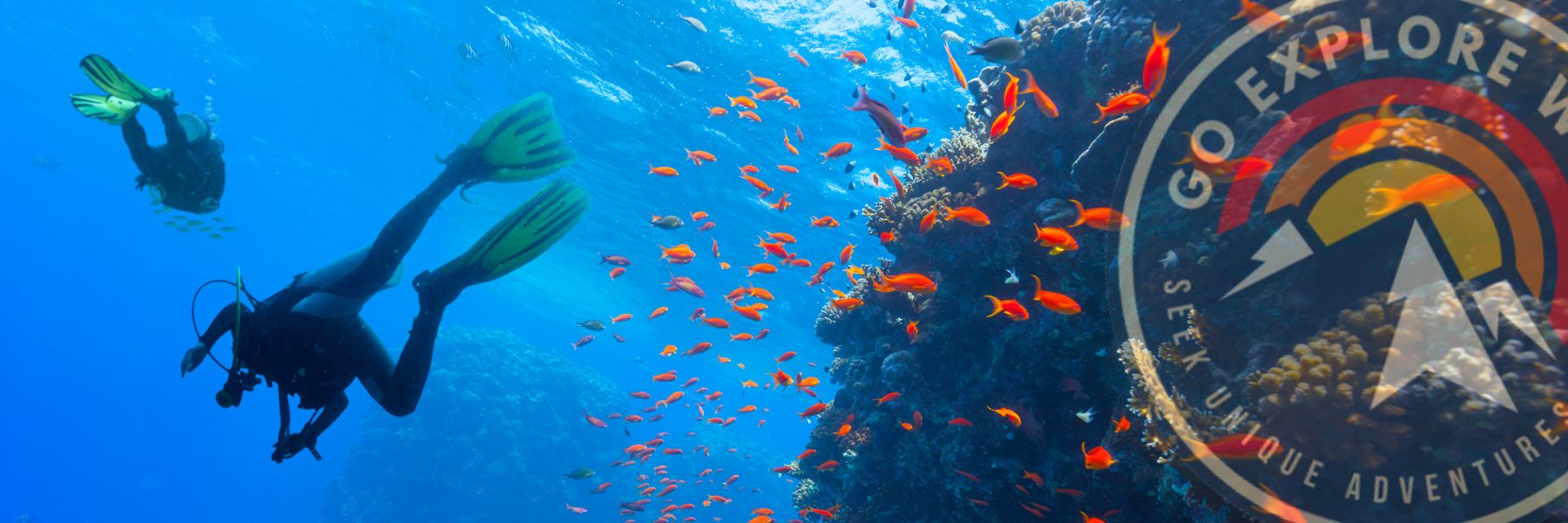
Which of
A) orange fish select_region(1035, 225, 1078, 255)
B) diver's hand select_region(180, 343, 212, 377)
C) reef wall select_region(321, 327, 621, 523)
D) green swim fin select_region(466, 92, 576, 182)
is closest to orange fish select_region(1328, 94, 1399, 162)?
orange fish select_region(1035, 225, 1078, 255)

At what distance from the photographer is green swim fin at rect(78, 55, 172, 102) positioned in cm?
390

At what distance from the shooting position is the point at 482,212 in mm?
33438

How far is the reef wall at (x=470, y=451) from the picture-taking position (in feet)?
77.5

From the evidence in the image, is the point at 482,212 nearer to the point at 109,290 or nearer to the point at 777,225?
the point at 777,225

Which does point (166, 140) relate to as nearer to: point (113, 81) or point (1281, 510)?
point (113, 81)

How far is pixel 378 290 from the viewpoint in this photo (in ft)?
16.0

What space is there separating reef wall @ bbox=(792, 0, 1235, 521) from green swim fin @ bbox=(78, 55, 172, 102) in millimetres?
7515

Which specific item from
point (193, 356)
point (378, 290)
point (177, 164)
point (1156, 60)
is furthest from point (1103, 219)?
point (177, 164)

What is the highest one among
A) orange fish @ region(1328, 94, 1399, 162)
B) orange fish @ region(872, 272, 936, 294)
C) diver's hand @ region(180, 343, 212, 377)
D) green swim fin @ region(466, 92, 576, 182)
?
orange fish @ region(1328, 94, 1399, 162)

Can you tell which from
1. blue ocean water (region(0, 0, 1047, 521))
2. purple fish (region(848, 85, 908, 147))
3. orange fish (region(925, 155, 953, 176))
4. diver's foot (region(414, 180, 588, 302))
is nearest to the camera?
purple fish (region(848, 85, 908, 147))

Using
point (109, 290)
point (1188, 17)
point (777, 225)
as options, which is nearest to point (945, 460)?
point (1188, 17)

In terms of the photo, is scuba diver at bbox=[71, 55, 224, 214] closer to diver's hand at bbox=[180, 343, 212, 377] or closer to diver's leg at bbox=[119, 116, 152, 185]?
diver's leg at bbox=[119, 116, 152, 185]

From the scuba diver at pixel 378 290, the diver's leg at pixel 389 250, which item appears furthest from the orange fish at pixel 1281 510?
the diver's leg at pixel 389 250

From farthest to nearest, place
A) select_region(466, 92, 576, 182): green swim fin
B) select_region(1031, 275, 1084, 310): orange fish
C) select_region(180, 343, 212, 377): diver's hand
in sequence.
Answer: select_region(466, 92, 576, 182): green swim fin, select_region(1031, 275, 1084, 310): orange fish, select_region(180, 343, 212, 377): diver's hand
